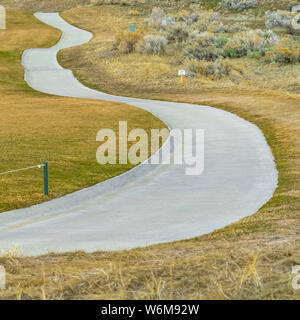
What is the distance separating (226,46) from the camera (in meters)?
55.8

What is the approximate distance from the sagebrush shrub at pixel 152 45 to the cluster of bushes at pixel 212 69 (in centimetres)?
679

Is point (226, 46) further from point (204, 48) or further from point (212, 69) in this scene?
point (212, 69)

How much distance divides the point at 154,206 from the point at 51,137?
10672 mm

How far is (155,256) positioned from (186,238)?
122 inches

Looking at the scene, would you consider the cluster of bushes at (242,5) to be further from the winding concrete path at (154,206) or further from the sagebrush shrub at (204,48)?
the winding concrete path at (154,206)

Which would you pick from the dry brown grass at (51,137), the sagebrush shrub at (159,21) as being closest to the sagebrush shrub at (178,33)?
the sagebrush shrub at (159,21)

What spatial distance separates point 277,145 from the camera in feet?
76.3

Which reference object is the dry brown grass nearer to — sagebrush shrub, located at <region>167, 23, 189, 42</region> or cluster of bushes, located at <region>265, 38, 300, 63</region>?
sagebrush shrub, located at <region>167, 23, 189, 42</region>

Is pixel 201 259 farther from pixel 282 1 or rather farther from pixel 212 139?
pixel 282 1

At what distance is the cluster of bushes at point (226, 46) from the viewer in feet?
177

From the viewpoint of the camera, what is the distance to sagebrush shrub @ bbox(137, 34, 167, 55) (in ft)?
182

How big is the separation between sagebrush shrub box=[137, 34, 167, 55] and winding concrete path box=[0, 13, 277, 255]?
3134 centimetres

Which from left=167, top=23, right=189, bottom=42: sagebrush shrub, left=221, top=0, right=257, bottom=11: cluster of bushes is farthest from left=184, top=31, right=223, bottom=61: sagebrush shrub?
left=221, top=0, right=257, bottom=11: cluster of bushes

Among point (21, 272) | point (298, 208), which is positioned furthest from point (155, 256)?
point (298, 208)
